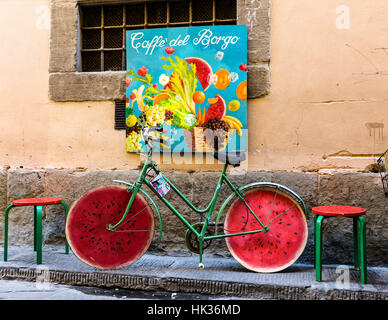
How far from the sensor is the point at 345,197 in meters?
3.95

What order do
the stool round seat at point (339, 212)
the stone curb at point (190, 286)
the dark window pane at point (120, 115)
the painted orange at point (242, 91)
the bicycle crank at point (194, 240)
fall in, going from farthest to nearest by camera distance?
the dark window pane at point (120, 115) → the painted orange at point (242, 91) → the bicycle crank at point (194, 240) → the stool round seat at point (339, 212) → the stone curb at point (190, 286)

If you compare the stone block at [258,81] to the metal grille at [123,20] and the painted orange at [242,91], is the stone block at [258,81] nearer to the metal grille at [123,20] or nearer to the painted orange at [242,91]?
the painted orange at [242,91]

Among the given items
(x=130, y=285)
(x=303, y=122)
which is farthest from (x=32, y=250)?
(x=303, y=122)

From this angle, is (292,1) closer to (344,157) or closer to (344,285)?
(344,157)

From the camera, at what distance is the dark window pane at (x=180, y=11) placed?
4.46 meters

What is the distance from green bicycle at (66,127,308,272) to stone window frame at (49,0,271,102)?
992 millimetres

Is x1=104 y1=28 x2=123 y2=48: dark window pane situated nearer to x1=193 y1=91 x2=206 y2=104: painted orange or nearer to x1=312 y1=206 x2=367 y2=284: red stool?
x1=193 y1=91 x2=206 y2=104: painted orange

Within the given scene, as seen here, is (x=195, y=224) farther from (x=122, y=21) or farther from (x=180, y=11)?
(x=122, y=21)

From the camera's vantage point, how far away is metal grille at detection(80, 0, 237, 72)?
4414mm

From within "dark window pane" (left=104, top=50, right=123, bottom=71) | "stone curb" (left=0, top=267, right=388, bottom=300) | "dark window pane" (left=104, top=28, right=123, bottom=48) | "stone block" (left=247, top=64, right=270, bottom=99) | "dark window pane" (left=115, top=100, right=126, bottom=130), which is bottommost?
"stone curb" (left=0, top=267, right=388, bottom=300)

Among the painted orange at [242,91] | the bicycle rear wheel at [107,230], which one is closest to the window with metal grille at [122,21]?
the painted orange at [242,91]

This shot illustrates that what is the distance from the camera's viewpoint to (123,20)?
15.0 feet

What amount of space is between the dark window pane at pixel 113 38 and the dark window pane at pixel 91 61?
16 cm

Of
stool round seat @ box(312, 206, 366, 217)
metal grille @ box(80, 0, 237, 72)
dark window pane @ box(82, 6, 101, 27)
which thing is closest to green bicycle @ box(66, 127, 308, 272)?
stool round seat @ box(312, 206, 366, 217)
